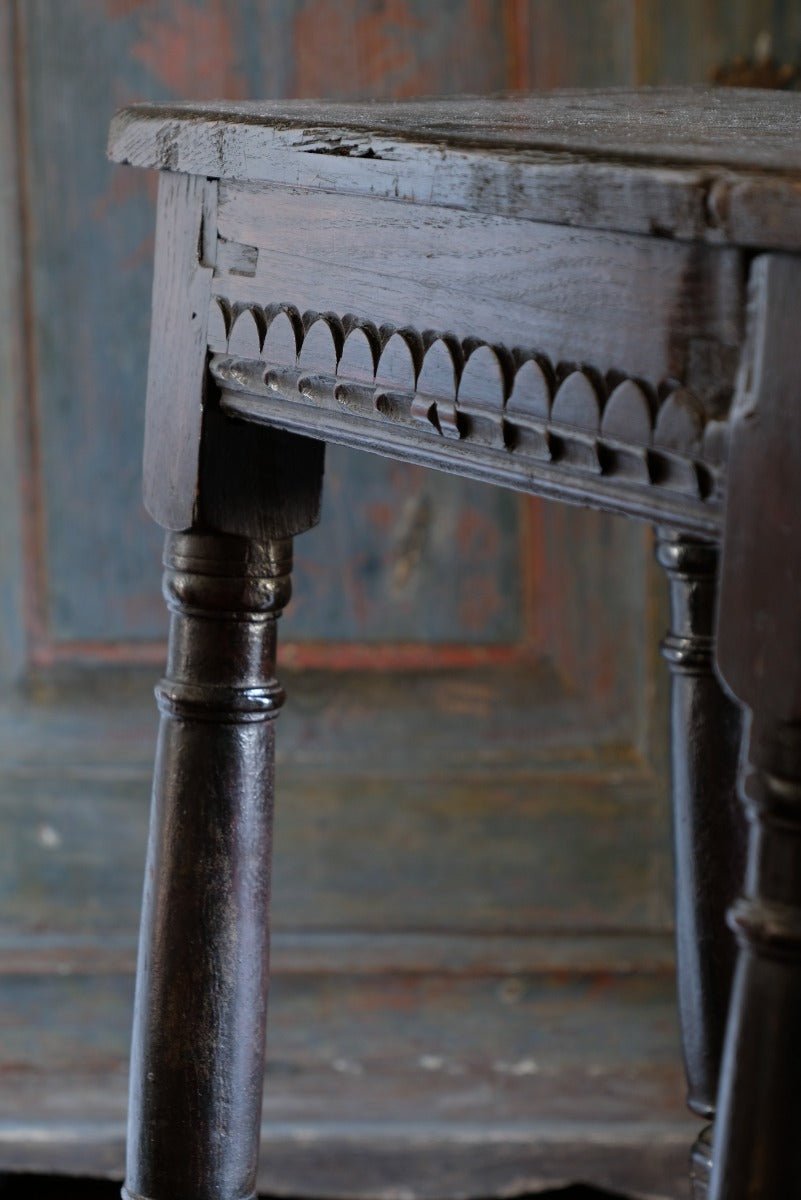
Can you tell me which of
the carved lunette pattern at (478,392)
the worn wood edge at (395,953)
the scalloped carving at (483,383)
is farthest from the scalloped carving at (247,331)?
the worn wood edge at (395,953)

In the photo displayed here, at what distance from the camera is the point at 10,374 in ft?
4.06

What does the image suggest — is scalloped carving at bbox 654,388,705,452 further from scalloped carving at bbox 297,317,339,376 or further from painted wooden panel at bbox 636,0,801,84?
painted wooden panel at bbox 636,0,801,84

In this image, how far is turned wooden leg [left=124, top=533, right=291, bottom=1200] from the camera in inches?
25.3

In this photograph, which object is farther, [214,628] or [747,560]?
[214,628]

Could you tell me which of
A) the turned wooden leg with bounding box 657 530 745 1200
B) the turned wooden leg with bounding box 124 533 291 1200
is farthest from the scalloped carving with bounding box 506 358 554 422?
the turned wooden leg with bounding box 657 530 745 1200

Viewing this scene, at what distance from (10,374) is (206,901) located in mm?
701

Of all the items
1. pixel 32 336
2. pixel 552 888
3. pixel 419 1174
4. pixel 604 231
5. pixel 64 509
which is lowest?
pixel 419 1174

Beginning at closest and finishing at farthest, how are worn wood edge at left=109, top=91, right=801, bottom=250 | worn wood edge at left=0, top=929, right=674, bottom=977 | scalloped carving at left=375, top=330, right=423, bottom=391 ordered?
1. worn wood edge at left=109, top=91, right=801, bottom=250
2. scalloped carving at left=375, top=330, right=423, bottom=391
3. worn wood edge at left=0, top=929, right=674, bottom=977

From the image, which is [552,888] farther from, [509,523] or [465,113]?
[465,113]

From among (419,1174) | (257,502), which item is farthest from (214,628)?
(419,1174)

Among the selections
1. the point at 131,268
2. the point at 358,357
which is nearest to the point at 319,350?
the point at 358,357

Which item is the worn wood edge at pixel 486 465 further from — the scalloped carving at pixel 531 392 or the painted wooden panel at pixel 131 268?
the painted wooden panel at pixel 131 268

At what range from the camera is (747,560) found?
Answer: 0.40 meters

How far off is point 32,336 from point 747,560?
94cm
